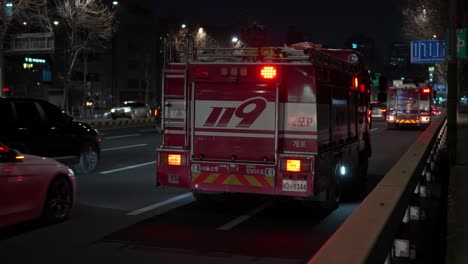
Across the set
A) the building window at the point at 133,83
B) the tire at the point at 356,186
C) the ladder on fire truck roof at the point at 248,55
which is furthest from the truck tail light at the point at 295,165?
the building window at the point at 133,83

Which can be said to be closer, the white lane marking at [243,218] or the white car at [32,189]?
the white car at [32,189]

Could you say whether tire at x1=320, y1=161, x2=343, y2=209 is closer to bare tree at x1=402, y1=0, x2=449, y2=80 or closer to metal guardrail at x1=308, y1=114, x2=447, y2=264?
metal guardrail at x1=308, y1=114, x2=447, y2=264

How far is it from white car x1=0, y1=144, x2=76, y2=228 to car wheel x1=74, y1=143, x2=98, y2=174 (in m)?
5.74

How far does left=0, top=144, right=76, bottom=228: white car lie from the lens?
289 inches

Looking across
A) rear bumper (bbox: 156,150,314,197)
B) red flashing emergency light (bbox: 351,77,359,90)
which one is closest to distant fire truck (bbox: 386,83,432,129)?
red flashing emergency light (bbox: 351,77,359,90)

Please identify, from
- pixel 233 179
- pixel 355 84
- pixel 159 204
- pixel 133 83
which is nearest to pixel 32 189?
pixel 233 179

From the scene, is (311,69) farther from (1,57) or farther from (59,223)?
(1,57)

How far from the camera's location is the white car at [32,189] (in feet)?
24.1

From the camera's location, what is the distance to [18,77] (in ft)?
214

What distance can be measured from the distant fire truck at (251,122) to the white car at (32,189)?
1.38 m

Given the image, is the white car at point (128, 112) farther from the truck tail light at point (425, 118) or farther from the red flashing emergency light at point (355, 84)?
the red flashing emergency light at point (355, 84)

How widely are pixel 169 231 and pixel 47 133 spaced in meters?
6.15

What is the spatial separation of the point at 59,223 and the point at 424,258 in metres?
4.88

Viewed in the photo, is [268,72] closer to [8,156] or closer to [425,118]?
[8,156]
